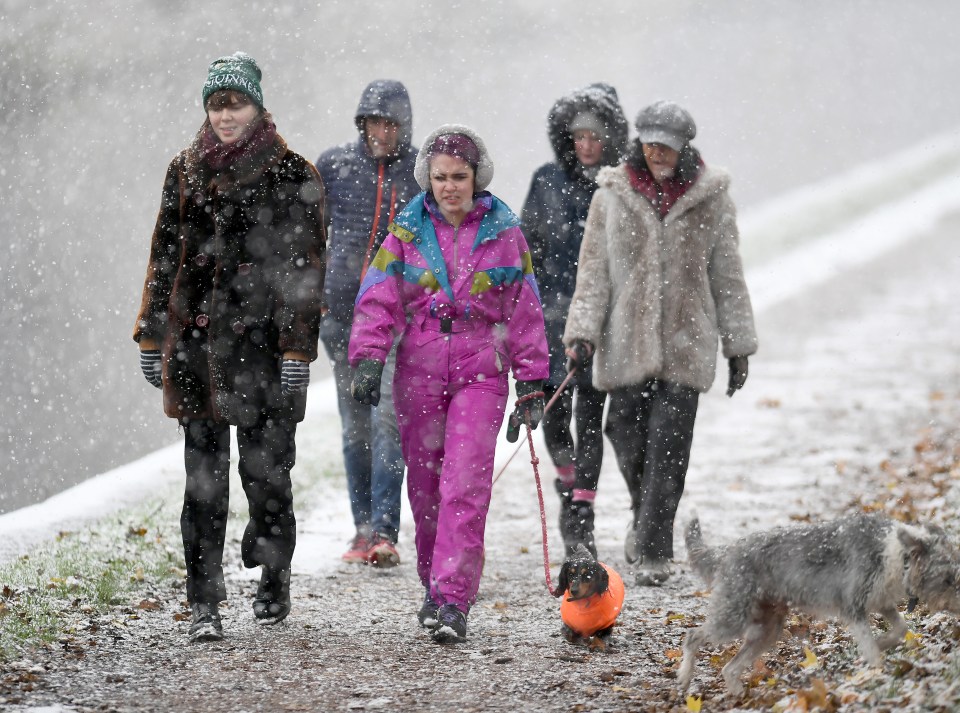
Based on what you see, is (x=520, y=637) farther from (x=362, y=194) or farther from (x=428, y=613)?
(x=362, y=194)

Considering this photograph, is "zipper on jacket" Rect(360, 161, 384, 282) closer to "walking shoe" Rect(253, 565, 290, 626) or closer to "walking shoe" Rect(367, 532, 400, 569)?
"walking shoe" Rect(367, 532, 400, 569)

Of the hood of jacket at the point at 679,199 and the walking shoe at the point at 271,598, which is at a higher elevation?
the hood of jacket at the point at 679,199

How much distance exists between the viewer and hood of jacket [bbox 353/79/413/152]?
685cm

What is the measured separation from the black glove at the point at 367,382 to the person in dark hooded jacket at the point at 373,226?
1.55 meters

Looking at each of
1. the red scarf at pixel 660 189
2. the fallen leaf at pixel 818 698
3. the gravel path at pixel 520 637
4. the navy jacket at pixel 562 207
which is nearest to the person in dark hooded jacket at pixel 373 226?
the gravel path at pixel 520 637

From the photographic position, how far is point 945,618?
4672 mm

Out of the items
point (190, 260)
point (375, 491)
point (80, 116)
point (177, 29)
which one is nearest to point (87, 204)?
point (80, 116)

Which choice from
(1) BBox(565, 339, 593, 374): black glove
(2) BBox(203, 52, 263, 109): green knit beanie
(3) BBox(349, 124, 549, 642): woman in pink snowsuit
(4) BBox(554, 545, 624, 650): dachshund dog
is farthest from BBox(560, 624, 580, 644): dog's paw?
(2) BBox(203, 52, 263, 109): green knit beanie

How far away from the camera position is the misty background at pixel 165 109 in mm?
16828

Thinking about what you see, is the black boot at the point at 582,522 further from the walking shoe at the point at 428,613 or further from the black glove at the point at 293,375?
the black glove at the point at 293,375

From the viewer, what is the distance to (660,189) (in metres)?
6.62

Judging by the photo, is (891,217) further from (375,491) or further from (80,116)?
(375,491)

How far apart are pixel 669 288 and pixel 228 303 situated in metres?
Answer: 2.57

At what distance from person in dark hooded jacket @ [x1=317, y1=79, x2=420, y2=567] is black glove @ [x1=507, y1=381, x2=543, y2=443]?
1.54m
